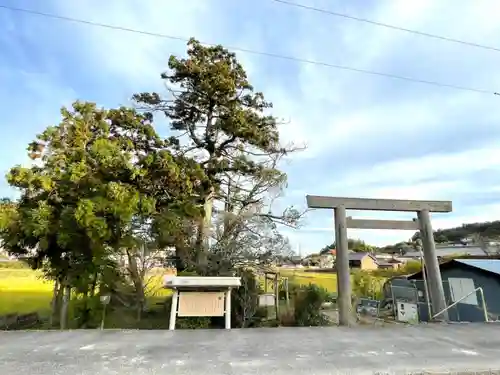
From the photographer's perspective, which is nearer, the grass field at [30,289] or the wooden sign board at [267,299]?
the wooden sign board at [267,299]

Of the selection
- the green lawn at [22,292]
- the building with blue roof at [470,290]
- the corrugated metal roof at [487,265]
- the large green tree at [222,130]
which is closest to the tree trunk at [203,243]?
the large green tree at [222,130]

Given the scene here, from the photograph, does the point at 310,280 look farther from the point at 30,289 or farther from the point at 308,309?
the point at 30,289

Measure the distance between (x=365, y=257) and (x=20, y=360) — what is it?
28344 millimetres

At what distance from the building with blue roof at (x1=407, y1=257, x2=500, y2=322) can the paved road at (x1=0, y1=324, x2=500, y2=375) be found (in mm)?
4934

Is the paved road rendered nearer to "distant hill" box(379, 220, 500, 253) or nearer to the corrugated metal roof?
the corrugated metal roof

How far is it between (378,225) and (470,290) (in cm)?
507

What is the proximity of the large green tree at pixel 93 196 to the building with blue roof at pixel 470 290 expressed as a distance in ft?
25.9

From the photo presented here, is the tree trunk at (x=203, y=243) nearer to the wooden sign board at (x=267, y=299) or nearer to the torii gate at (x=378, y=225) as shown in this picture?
the wooden sign board at (x=267, y=299)

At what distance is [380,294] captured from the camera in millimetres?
14461

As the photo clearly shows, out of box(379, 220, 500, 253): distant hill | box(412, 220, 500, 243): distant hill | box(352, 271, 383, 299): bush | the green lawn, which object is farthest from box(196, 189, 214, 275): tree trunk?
box(412, 220, 500, 243): distant hill

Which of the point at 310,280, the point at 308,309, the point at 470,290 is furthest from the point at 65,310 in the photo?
the point at 470,290

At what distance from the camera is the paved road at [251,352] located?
346 cm

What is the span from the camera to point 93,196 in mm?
7922

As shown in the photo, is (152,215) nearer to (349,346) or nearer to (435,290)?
(349,346)
